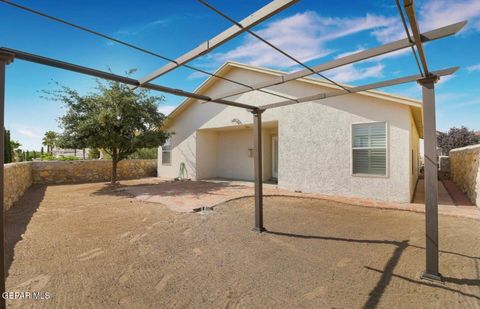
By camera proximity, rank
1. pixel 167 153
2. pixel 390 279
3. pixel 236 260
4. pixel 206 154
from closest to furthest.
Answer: pixel 390 279, pixel 236 260, pixel 206 154, pixel 167 153

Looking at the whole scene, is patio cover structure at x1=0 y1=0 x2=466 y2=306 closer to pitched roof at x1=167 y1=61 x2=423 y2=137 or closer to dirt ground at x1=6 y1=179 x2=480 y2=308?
dirt ground at x1=6 y1=179 x2=480 y2=308

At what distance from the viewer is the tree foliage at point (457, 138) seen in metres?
22.0

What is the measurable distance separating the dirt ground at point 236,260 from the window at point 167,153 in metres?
8.77

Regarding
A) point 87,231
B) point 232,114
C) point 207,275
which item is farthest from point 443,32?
point 232,114

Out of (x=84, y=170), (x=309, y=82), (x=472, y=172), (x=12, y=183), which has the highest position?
(x=309, y=82)

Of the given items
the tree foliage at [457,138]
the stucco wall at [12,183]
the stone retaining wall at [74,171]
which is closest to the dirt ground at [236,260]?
the stucco wall at [12,183]

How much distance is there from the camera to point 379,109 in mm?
7773

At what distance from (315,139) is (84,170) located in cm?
1309

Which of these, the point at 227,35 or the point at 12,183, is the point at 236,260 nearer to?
the point at 227,35

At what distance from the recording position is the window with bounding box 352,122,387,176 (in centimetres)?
773

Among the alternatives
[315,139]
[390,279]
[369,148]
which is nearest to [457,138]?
[369,148]

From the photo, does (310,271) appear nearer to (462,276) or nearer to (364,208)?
(462,276)

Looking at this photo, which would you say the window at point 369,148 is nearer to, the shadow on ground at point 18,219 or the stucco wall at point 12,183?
the shadow on ground at point 18,219

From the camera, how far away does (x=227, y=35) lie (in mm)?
2426
